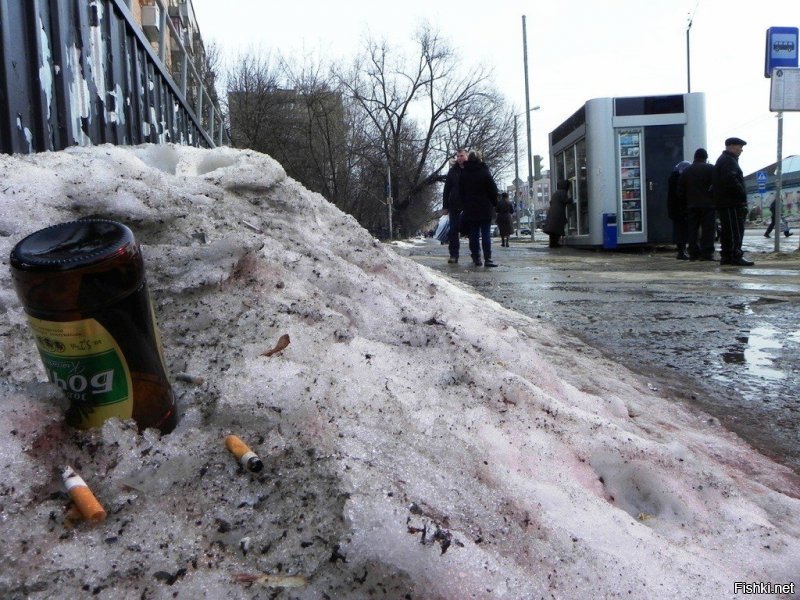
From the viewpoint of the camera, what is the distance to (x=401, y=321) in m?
2.57

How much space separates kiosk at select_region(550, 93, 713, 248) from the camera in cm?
1276

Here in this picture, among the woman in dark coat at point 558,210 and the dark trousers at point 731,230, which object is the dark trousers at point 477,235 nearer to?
the dark trousers at point 731,230

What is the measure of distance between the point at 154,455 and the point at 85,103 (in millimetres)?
3393

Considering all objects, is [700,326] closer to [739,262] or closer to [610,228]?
[739,262]

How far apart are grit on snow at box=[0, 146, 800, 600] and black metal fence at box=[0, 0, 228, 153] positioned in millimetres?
808

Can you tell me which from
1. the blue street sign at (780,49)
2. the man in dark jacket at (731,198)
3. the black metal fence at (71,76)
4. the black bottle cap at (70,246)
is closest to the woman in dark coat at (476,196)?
the man in dark jacket at (731,198)

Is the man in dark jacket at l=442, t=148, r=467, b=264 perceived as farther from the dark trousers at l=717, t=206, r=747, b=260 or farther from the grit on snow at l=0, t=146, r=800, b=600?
the grit on snow at l=0, t=146, r=800, b=600

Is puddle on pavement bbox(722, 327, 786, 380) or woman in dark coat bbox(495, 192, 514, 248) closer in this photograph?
puddle on pavement bbox(722, 327, 786, 380)

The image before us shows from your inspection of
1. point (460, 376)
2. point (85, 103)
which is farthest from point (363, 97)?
point (460, 376)

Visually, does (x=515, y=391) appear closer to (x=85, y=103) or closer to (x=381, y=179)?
(x=85, y=103)

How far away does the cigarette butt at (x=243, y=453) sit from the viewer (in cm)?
142

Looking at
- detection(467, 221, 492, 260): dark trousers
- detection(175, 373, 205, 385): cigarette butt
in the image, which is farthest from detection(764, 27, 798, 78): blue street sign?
detection(175, 373, 205, 385): cigarette butt

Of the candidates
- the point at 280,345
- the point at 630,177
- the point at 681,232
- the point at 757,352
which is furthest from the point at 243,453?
the point at 630,177

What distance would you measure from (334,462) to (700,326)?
3760 mm
